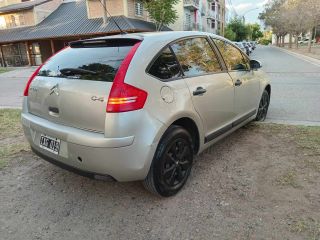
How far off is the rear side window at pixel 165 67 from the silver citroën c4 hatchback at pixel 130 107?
0.4 inches

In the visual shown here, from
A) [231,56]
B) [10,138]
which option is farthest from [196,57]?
[10,138]

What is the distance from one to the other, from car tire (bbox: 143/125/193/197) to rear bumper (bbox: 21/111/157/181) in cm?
15

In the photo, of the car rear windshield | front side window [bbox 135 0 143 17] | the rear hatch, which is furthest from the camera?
front side window [bbox 135 0 143 17]

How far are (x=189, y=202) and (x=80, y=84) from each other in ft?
5.11

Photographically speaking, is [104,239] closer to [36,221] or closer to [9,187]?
[36,221]

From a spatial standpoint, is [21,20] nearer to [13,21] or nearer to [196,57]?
[13,21]

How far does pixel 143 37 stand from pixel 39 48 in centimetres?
2889

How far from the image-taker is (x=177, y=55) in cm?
325

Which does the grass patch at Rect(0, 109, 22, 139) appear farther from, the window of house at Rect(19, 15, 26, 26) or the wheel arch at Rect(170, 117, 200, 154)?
the window of house at Rect(19, 15, 26, 26)

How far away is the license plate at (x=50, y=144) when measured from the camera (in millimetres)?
2934

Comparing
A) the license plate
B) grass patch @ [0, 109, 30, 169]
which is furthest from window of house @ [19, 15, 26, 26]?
the license plate

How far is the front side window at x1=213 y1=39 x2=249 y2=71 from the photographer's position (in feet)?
13.3

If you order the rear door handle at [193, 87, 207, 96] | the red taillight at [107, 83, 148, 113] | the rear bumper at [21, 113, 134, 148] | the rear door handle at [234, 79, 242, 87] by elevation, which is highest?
the red taillight at [107, 83, 148, 113]

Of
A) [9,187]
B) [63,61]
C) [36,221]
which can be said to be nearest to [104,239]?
[36,221]
